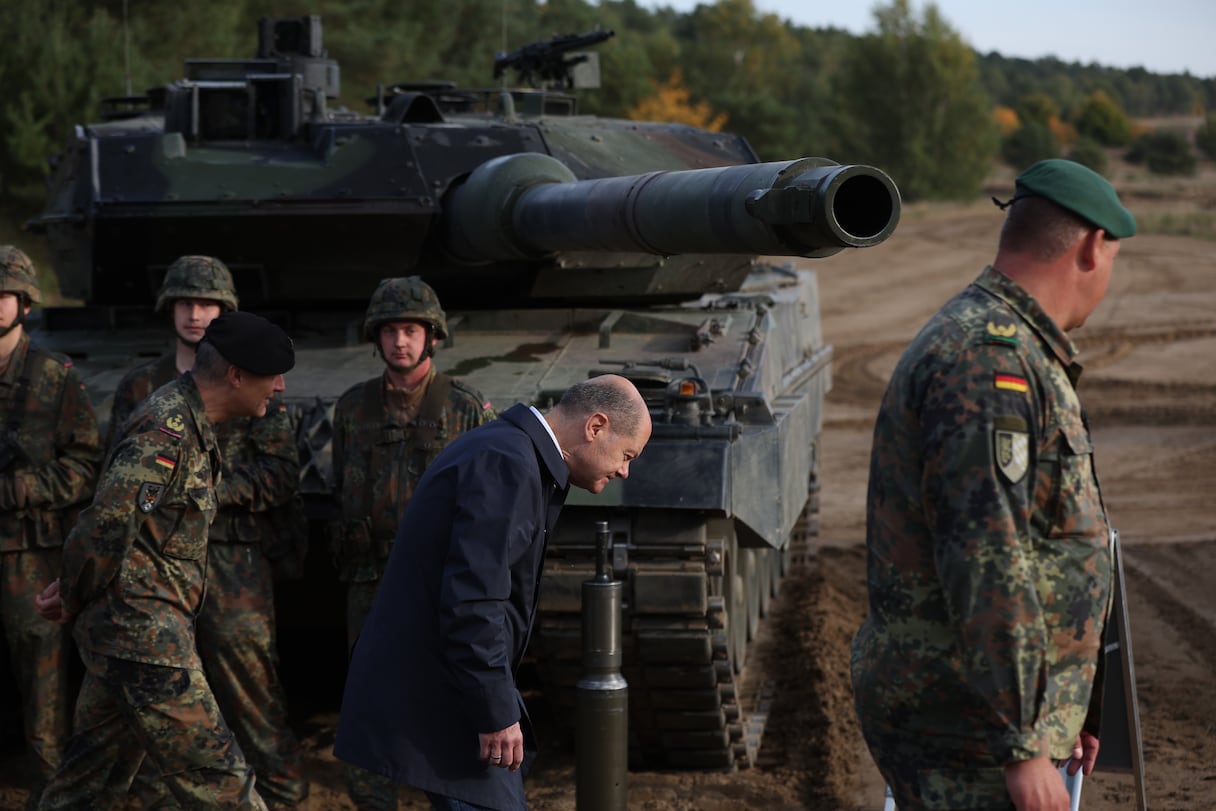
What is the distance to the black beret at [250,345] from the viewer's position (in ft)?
15.6

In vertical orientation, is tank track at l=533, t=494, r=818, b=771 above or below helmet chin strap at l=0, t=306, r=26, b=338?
below

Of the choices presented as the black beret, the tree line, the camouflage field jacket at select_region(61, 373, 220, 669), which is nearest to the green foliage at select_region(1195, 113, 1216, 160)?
the tree line

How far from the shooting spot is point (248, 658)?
239 inches

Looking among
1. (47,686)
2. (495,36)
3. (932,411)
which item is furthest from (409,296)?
(495,36)

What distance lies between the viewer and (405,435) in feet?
20.0

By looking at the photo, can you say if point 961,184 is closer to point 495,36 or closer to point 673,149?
point 495,36

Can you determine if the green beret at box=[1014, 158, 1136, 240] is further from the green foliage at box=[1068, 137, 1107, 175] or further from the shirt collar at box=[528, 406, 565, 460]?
the green foliage at box=[1068, 137, 1107, 175]

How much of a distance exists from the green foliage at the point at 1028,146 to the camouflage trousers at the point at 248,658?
201 ft

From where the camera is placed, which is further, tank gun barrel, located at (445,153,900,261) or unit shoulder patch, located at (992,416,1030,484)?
tank gun barrel, located at (445,153,900,261)

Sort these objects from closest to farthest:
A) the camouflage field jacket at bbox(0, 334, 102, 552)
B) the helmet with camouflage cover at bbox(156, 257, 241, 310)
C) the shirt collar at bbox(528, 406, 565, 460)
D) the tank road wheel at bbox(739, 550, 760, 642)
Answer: the shirt collar at bbox(528, 406, 565, 460)
the camouflage field jacket at bbox(0, 334, 102, 552)
the helmet with camouflage cover at bbox(156, 257, 241, 310)
the tank road wheel at bbox(739, 550, 760, 642)

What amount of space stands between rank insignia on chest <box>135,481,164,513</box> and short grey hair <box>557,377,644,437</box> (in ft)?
4.32

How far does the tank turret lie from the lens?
6074 mm

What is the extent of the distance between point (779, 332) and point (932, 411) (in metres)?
5.21

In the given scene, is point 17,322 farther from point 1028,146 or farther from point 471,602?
point 1028,146
